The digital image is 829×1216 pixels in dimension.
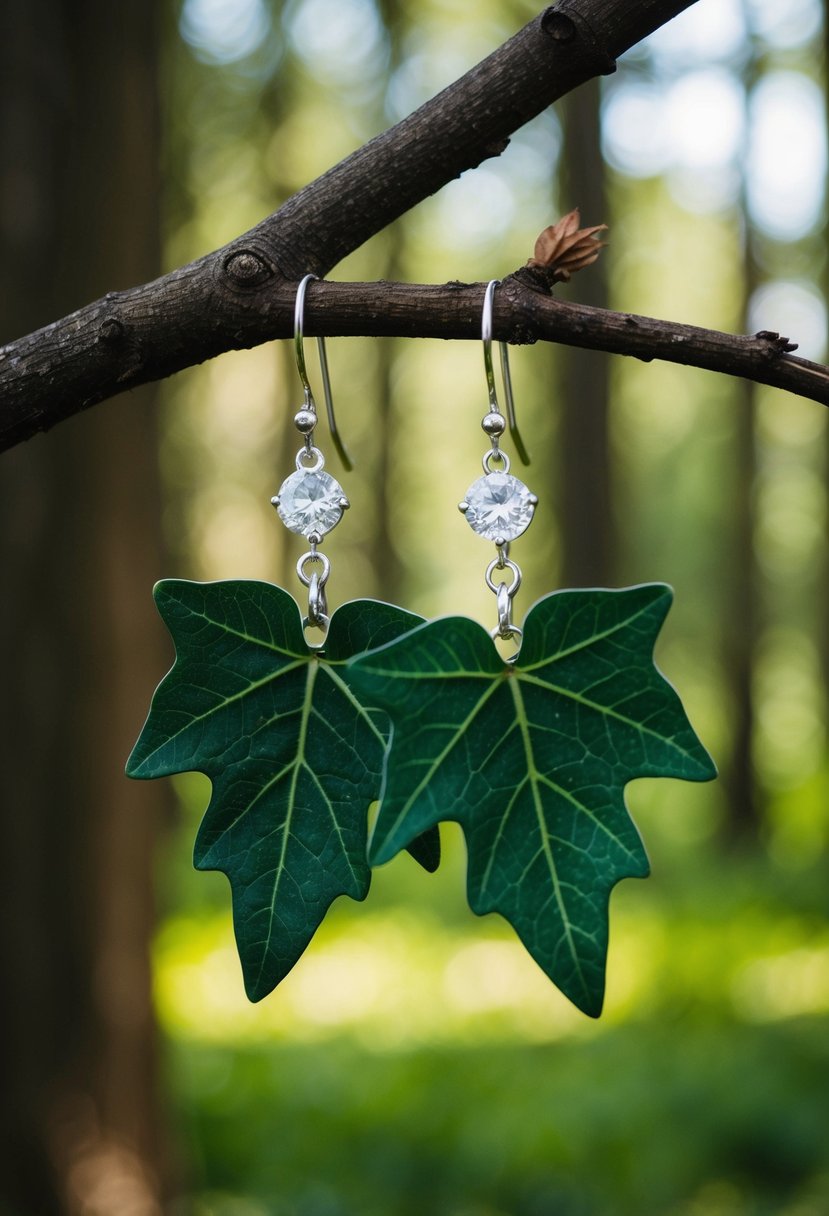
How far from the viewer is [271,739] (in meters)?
0.73

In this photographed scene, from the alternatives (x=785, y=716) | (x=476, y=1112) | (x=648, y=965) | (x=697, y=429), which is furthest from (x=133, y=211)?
(x=785, y=716)

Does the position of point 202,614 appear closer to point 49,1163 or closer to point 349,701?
point 349,701

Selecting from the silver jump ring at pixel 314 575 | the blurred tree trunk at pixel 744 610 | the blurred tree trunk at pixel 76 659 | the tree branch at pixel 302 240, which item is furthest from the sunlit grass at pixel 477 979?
the tree branch at pixel 302 240

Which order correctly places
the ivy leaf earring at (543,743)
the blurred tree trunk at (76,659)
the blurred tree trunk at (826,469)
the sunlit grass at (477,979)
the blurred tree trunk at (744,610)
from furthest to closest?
the blurred tree trunk at (744,610) → the blurred tree trunk at (826,469) → the sunlit grass at (477,979) → the blurred tree trunk at (76,659) → the ivy leaf earring at (543,743)

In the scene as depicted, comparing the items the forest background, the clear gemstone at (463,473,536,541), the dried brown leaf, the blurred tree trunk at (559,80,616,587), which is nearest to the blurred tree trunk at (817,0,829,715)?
the forest background

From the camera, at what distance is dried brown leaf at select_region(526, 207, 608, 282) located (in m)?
0.74

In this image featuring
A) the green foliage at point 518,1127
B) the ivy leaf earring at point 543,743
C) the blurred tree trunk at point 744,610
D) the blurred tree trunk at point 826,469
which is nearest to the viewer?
the ivy leaf earring at point 543,743

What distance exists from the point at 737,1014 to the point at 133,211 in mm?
4247

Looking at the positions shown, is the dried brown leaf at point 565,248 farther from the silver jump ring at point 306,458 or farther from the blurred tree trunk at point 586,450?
the blurred tree trunk at point 586,450

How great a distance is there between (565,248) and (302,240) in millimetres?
189

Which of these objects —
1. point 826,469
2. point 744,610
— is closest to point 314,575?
point 744,610

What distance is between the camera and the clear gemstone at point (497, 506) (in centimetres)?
72

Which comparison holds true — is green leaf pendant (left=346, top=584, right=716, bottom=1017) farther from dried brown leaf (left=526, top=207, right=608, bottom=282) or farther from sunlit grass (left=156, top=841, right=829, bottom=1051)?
sunlit grass (left=156, top=841, right=829, bottom=1051)

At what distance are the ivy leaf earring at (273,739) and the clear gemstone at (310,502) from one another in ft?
0.06
